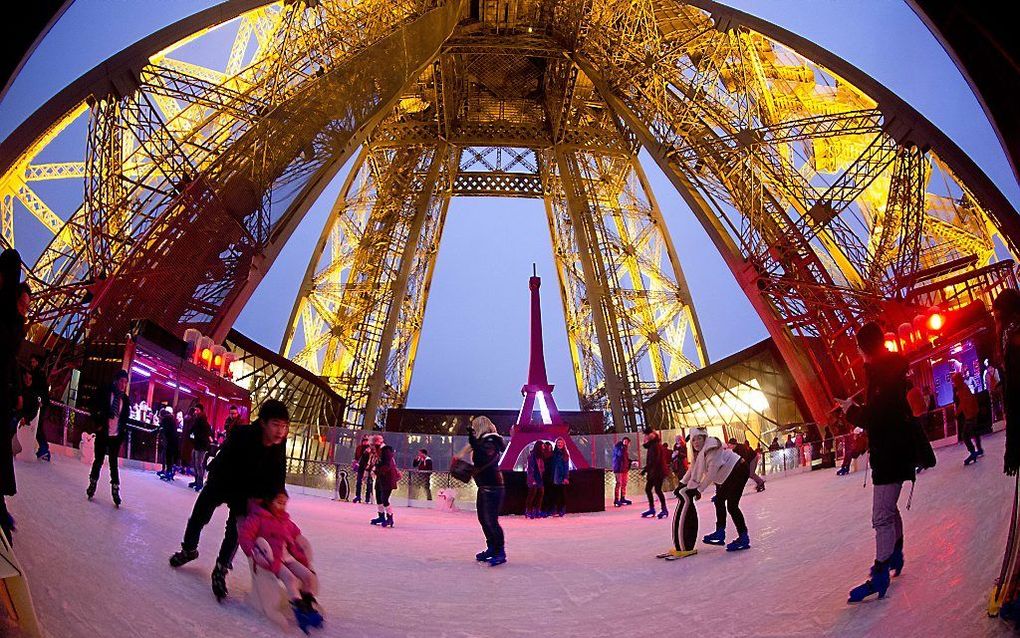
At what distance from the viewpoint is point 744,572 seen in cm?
538

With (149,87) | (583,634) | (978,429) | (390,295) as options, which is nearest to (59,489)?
(583,634)

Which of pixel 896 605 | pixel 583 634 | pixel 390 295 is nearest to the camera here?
pixel 896 605

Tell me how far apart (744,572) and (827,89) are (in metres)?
18.8

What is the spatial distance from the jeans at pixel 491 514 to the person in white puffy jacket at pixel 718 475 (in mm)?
1871

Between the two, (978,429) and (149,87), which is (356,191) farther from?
(978,429)

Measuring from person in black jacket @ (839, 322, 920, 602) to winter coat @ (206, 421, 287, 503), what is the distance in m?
3.30

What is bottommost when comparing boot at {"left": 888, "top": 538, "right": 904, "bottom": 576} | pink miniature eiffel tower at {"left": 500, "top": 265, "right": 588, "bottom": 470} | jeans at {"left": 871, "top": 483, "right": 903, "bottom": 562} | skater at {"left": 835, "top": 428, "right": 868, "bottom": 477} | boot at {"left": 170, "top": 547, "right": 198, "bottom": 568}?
boot at {"left": 170, "top": 547, "right": 198, "bottom": 568}

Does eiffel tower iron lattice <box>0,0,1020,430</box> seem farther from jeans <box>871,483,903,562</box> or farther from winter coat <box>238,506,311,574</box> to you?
winter coat <box>238,506,311,574</box>

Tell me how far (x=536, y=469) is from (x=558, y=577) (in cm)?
815

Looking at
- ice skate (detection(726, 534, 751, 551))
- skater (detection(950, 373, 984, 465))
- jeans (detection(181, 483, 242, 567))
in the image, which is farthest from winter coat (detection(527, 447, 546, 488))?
jeans (detection(181, 483, 242, 567))

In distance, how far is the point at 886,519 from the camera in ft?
12.7

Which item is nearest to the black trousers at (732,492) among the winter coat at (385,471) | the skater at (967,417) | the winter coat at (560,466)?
the skater at (967,417)

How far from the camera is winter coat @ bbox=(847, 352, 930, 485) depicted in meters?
3.94

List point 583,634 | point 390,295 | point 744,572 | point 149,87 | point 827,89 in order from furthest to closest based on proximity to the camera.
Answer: point 390,295, point 827,89, point 149,87, point 744,572, point 583,634
